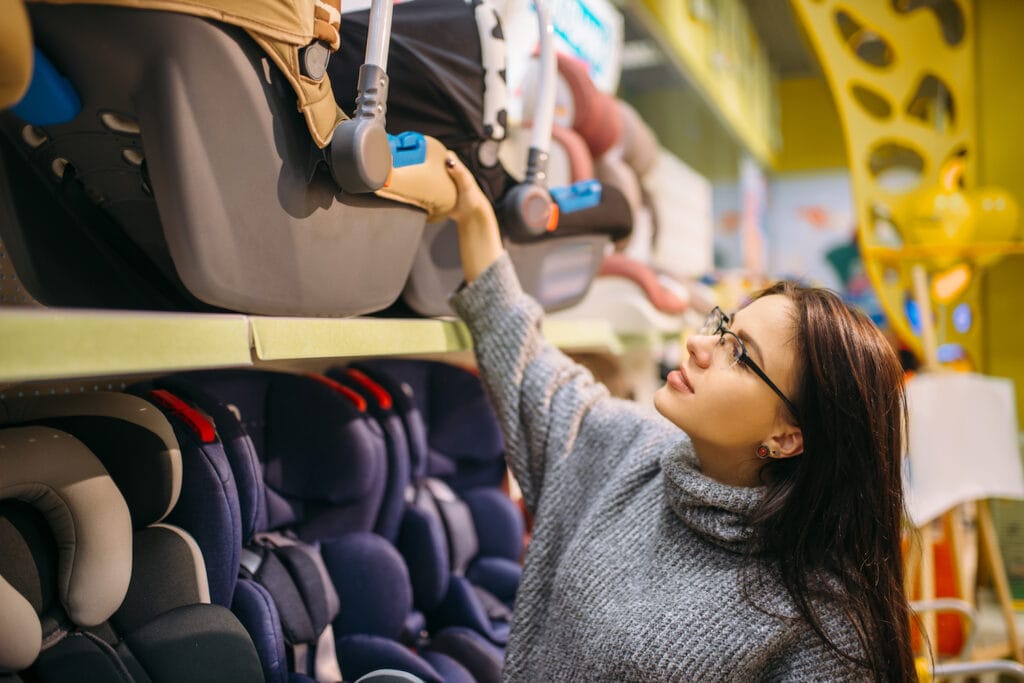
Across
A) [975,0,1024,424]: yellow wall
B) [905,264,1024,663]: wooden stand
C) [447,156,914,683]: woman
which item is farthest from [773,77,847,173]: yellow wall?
[447,156,914,683]: woman

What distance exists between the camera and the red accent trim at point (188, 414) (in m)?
0.87

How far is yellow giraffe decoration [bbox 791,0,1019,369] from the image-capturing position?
294 cm

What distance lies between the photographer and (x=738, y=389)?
3.24ft

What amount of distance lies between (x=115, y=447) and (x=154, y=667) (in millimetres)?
215

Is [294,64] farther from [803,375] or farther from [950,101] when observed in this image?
[950,101]

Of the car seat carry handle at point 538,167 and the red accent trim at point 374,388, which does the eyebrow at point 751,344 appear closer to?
the car seat carry handle at point 538,167

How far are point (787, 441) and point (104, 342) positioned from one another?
0.77 metres

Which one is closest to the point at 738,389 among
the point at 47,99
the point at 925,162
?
the point at 47,99

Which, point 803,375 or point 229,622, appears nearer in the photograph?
point 229,622

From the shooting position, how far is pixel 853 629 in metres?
0.93

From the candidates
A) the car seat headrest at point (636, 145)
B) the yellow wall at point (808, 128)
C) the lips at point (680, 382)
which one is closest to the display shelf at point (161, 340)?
the lips at point (680, 382)

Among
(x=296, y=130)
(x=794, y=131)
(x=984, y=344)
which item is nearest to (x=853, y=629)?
(x=296, y=130)

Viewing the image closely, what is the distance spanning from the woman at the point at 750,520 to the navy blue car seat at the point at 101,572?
0.43m

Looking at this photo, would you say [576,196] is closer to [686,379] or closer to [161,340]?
[686,379]
